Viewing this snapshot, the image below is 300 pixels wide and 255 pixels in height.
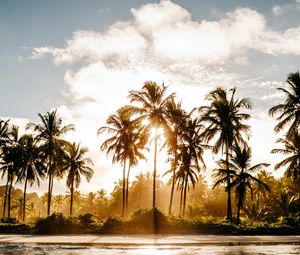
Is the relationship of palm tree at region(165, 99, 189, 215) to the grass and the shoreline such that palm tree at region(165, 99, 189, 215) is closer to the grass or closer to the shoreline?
the grass

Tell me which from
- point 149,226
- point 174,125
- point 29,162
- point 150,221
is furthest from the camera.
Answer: point 29,162

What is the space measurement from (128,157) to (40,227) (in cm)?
1806

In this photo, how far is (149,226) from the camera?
29266 millimetres

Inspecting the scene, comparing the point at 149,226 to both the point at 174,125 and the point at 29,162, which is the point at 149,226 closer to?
the point at 174,125

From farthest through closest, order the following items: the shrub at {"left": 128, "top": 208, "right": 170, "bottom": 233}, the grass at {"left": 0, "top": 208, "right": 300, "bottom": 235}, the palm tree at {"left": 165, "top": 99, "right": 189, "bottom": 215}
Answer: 1. the palm tree at {"left": 165, "top": 99, "right": 189, "bottom": 215}
2. the shrub at {"left": 128, "top": 208, "right": 170, "bottom": 233}
3. the grass at {"left": 0, "top": 208, "right": 300, "bottom": 235}

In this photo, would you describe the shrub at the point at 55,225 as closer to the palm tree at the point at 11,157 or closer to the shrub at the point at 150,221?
the shrub at the point at 150,221

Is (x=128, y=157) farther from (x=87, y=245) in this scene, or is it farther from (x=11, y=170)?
(x=87, y=245)

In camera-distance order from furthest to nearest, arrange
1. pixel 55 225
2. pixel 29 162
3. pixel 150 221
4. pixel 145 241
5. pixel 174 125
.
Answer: pixel 29 162, pixel 174 125, pixel 55 225, pixel 150 221, pixel 145 241

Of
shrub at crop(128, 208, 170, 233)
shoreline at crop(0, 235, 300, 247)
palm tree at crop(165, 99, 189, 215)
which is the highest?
palm tree at crop(165, 99, 189, 215)

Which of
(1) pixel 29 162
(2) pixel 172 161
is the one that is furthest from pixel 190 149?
(1) pixel 29 162

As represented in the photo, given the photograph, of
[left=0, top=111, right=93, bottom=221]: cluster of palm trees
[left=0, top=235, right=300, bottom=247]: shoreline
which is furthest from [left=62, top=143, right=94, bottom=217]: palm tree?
[left=0, top=235, right=300, bottom=247]: shoreline

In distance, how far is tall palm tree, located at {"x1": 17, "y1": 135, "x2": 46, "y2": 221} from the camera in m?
49.8

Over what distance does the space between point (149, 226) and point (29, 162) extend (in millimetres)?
27559

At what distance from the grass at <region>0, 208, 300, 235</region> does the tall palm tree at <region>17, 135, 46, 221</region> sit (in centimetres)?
1995
